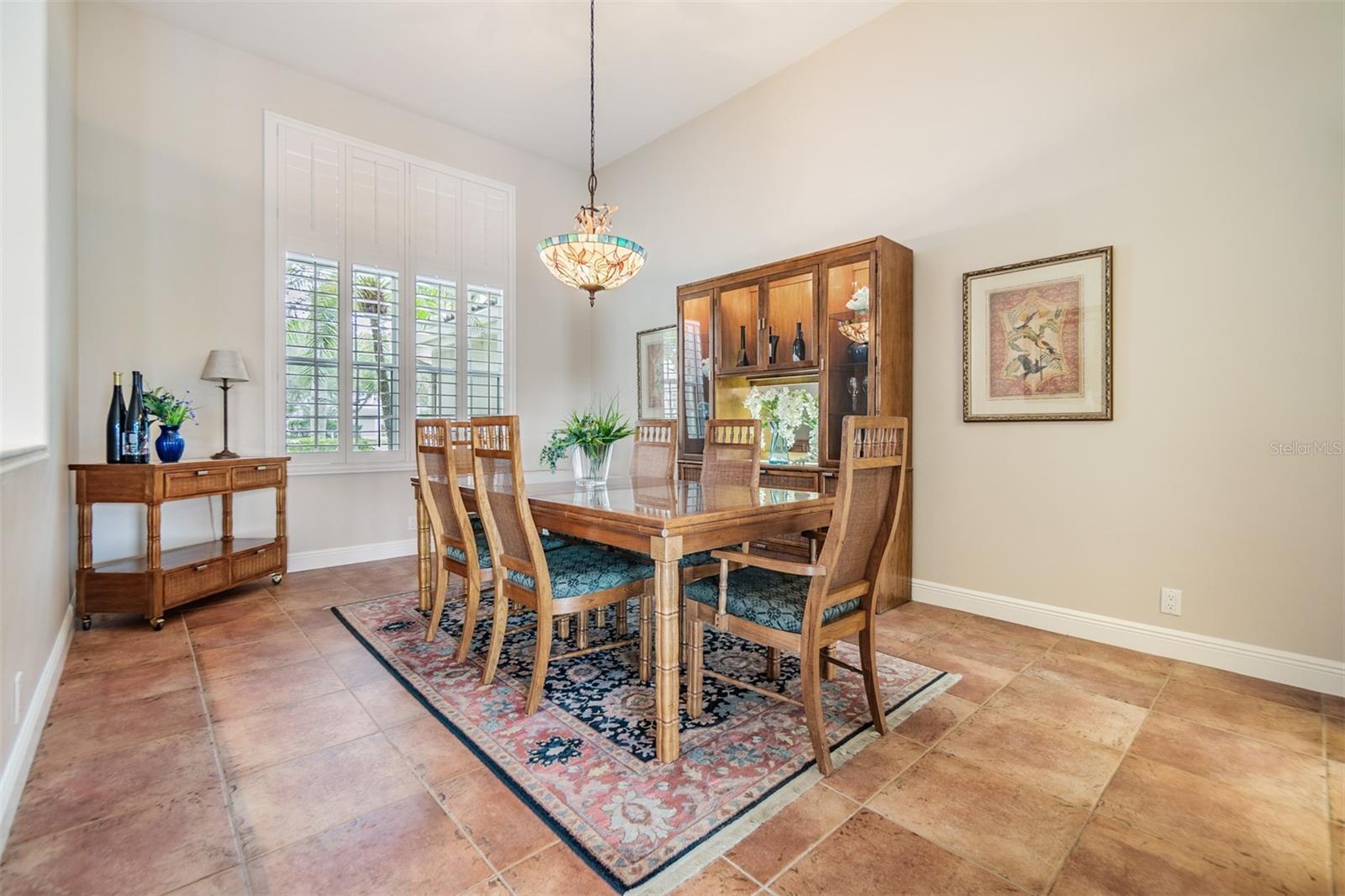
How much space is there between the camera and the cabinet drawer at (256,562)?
3.63 metres

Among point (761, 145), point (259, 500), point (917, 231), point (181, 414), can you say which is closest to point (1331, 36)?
point (917, 231)

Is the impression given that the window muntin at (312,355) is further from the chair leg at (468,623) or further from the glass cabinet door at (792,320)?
the glass cabinet door at (792,320)

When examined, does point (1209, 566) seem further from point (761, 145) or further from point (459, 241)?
point (459, 241)

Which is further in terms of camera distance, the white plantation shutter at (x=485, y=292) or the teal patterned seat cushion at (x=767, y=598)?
the white plantation shutter at (x=485, y=292)

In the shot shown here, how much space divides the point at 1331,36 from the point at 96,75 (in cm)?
641

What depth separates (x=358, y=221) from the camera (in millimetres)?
4602

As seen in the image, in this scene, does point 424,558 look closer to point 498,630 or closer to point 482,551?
point 482,551

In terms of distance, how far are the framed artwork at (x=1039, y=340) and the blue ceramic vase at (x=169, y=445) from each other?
471 centimetres

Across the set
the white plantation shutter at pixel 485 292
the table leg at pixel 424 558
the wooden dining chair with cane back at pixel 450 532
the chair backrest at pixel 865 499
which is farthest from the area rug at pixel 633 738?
the white plantation shutter at pixel 485 292

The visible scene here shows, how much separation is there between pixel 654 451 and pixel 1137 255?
2.68m

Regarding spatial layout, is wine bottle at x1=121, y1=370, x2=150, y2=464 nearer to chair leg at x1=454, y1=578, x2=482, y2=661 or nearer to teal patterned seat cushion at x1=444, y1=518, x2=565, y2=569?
teal patterned seat cushion at x1=444, y1=518, x2=565, y2=569

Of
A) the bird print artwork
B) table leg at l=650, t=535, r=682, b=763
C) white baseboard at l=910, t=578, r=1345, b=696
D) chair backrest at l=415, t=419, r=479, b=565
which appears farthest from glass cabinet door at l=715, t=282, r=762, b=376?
table leg at l=650, t=535, r=682, b=763

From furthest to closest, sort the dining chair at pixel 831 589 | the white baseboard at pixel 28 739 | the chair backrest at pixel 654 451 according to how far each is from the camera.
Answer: the chair backrest at pixel 654 451 < the dining chair at pixel 831 589 < the white baseboard at pixel 28 739

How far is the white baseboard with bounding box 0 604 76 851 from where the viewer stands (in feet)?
5.02
